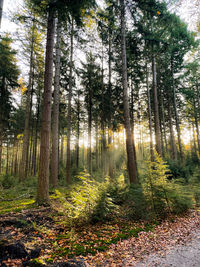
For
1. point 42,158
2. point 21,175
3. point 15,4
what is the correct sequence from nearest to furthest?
point 42,158
point 15,4
point 21,175

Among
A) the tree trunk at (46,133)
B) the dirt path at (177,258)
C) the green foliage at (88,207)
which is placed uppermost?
the tree trunk at (46,133)

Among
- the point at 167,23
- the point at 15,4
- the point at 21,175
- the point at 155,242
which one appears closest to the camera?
the point at 155,242

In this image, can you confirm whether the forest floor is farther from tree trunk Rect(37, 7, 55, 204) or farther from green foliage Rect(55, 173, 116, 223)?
tree trunk Rect(37, 7, 55, 204)

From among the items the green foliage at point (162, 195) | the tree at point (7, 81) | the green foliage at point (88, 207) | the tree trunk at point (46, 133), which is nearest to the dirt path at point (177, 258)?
the green foliage at point (88, 207)

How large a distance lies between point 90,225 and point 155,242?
5.76ft

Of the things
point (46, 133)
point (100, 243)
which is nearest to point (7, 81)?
point (46, 133)

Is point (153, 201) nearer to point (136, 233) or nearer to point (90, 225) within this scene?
point (136, 233)

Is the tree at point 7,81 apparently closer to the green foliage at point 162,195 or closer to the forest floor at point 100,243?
the forest floor at point 100,243

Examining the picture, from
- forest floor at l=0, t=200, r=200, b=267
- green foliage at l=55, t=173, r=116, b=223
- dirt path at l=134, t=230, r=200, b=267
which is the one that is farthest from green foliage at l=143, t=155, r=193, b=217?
dirt path at l=134, t=230, r=200, b=267

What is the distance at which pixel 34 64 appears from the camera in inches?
512

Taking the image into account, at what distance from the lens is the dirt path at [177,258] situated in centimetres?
253

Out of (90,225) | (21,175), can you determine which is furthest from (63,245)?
(21,175)

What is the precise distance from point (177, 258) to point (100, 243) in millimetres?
1577

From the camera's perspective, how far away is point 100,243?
3.24m
